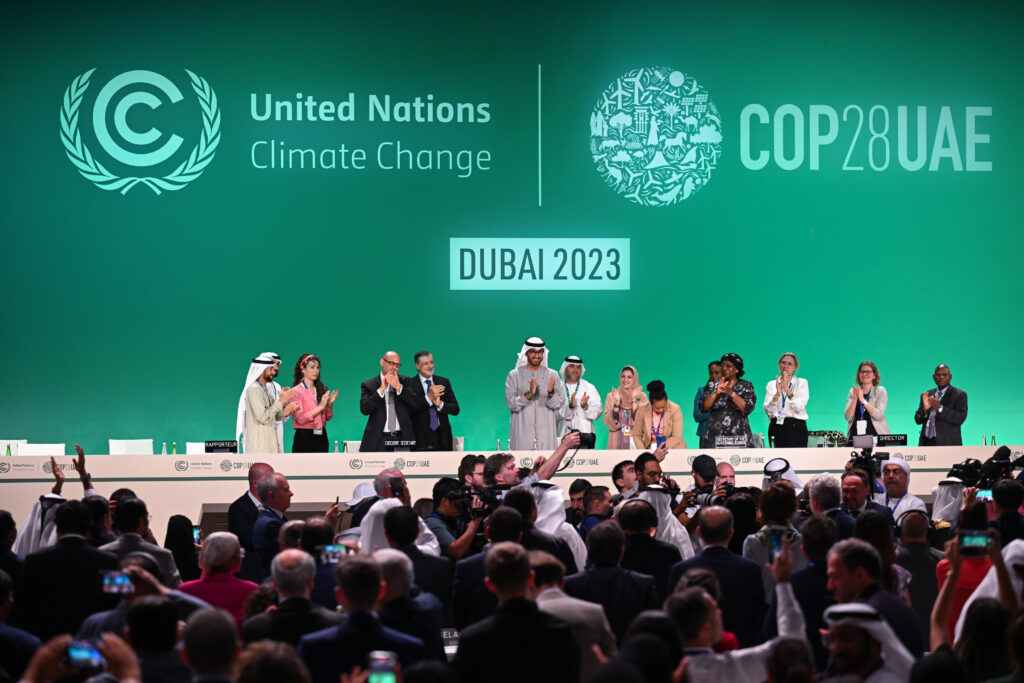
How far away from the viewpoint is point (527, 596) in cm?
346

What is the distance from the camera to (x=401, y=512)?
182 inches

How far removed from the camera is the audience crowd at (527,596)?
298cm

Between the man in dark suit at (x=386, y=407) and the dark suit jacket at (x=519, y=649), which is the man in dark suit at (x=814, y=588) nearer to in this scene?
the dark suit jacket at (x=519, y=649)

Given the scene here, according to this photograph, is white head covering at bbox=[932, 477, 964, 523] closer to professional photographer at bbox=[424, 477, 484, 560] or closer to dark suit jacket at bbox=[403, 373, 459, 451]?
professional photographer at bbox=[424, 477, 484, 560]

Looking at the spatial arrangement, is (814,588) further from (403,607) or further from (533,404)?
(533,404)

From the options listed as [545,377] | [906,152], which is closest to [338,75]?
[545,377]

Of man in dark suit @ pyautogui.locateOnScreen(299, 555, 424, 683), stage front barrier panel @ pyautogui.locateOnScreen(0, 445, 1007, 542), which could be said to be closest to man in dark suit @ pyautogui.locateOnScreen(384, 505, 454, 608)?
man in dark suit @ pyautogui.locateOnScreen(299, 555, 424, 683)

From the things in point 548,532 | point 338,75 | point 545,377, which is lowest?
point 548,532

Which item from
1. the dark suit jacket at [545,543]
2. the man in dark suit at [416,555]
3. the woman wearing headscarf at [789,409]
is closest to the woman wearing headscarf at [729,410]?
the woman wearing headscarf at [789,409]

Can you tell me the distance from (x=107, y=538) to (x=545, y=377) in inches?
217

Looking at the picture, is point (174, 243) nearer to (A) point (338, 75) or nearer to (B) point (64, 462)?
(A) point (338, 75)

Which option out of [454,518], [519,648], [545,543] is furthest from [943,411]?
[519,648]

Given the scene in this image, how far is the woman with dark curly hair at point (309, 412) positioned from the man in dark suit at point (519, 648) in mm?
6521

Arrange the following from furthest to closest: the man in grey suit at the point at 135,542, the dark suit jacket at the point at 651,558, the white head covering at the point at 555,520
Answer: the white head covering at the point at 555,520 → the man in grey suit at the point at 135,542 → the dark suit jacket at the point at 651,558
